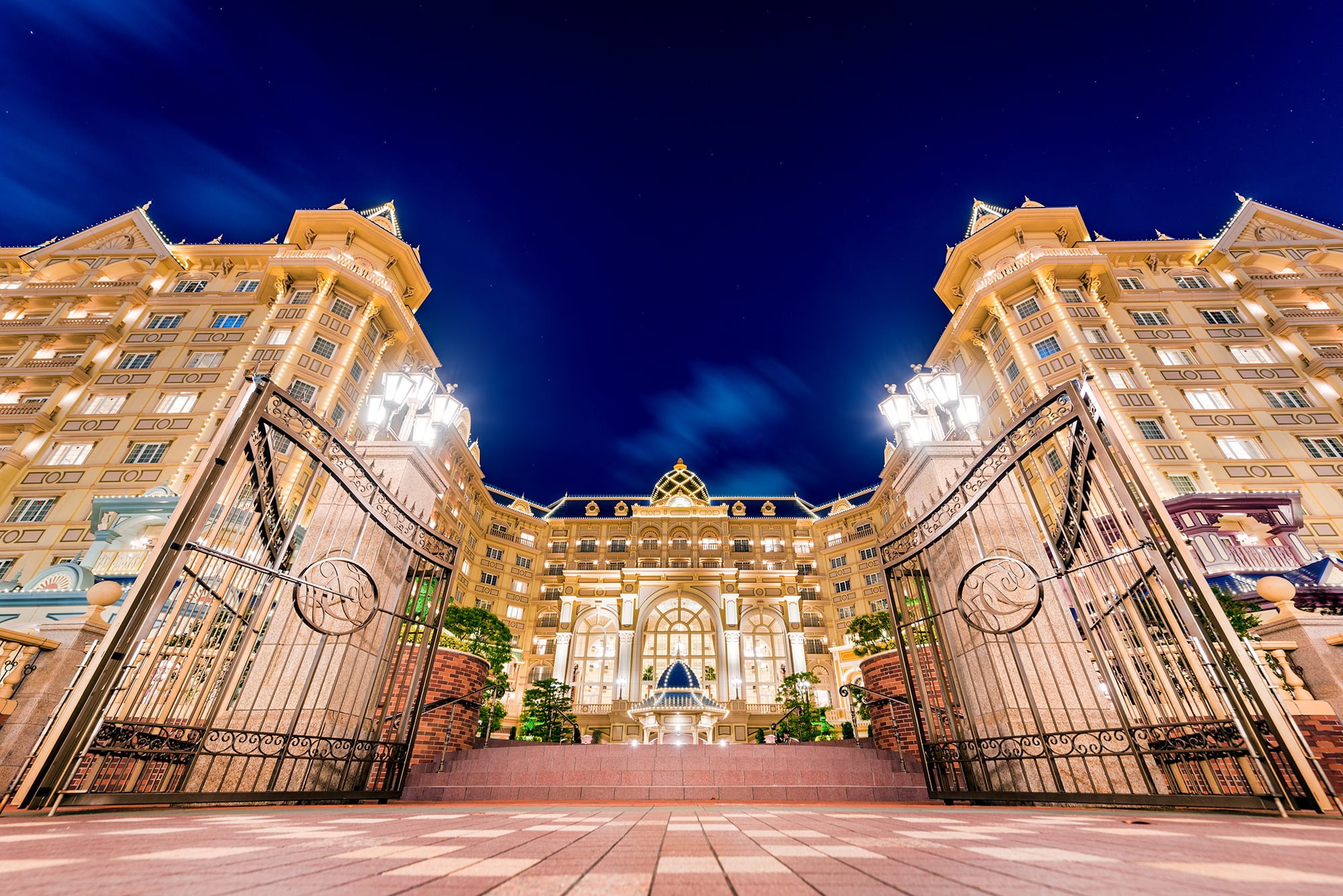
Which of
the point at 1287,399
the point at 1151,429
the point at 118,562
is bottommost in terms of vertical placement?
the point at 118,562

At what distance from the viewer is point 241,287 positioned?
1421 inches

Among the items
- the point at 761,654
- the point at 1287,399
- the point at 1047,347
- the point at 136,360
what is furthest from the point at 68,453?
the point at 1287,399

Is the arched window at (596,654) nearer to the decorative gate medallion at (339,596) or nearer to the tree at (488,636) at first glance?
the tree at (488,636)

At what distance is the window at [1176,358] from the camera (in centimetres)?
3180

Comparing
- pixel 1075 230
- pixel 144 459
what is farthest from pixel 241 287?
pixel 1075 230

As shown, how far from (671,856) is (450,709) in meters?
8.48

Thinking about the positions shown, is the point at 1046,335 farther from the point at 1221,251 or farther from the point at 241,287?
the point at 241,287

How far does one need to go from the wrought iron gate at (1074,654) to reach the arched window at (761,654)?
28718 mm

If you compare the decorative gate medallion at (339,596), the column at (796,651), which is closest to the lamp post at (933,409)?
the decorative gate medallion at (339,596)

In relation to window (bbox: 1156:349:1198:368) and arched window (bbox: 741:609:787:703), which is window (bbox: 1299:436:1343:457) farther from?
arched window (bbox: 741:609:787:703)

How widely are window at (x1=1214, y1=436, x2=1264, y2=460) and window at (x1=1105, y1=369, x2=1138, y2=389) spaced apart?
4.56 meters

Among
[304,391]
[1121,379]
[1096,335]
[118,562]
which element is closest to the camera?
[118,562]

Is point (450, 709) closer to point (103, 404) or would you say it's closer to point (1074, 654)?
point (1074, 654)

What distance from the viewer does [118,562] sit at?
68.9 feet
